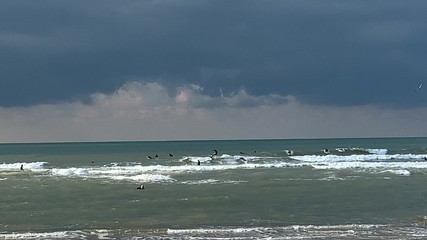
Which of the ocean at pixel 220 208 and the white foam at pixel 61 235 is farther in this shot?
the ocean at pixel 220 208

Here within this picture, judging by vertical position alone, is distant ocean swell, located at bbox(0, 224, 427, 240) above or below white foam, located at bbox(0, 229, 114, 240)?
above

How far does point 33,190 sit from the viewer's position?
3006 cm

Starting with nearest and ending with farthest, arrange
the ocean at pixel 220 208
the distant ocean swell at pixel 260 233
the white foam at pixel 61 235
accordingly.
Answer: the distant ocean swell at pixel 260 233
the white foam at pixel 61 235
the ocean at pixel 220 208

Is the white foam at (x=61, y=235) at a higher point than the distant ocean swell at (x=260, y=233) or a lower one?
lower

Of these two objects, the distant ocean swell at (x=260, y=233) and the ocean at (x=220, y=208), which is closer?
the distant ocean swell at (x=260, y=233)

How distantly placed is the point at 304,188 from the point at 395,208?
7.72 metres

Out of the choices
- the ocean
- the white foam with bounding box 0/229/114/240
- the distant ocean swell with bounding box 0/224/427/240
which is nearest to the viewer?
the distant ocean swell with bounding box 0/224/427/240

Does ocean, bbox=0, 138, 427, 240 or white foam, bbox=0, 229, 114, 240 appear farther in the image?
ocean, bbox=0, 138, 427, 240

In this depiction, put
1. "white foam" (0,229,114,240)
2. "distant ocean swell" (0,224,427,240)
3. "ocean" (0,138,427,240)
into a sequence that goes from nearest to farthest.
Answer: "distant ocean swell" (0,224,427,240) → "white foam" (0,229,114,240) → "ocean" (0,138,427,240)

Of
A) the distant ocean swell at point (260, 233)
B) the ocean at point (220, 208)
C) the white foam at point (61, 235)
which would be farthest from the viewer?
the ocean at point (220, 208)

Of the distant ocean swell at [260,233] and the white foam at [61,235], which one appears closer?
the distant ocean swell at [260,233]

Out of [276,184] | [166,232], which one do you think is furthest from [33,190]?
[166,232]

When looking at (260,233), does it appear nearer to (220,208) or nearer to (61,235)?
(220,208)

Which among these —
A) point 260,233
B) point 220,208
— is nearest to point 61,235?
point 260,233
